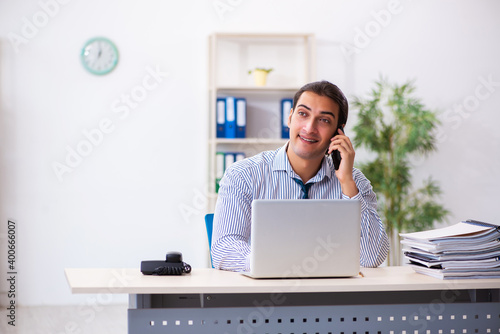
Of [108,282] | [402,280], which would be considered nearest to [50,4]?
[108,282]

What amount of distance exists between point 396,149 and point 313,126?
2.13 metres

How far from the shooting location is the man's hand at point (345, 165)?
2.38 metres

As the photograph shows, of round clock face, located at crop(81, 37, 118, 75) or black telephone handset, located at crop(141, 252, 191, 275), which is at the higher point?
round clock face, located at crop(81, 37, 118, 75)

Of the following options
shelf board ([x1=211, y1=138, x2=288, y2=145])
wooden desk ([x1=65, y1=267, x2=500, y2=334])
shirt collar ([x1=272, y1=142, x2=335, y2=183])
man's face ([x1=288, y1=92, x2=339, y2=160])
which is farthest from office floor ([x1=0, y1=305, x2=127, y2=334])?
wooden desk ([x1=65, y1=267, x2=500, y2=334])

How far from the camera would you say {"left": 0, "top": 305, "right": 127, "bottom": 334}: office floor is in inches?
154

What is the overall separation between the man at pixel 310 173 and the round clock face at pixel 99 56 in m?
2.50

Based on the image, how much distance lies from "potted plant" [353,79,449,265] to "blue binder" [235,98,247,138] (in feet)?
2.77

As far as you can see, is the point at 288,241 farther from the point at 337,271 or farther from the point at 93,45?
the point at 93,45

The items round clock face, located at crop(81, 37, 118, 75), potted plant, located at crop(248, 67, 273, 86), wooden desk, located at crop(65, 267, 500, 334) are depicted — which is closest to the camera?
wooden desk, located at crop(65, 267, 500, 334)

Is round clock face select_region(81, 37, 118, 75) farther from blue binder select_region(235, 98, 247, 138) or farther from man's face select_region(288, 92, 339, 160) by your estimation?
man's face select_region(288, 92, 339, 160)

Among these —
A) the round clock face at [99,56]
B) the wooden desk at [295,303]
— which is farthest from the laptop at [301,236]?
the round clock face at [99,56]

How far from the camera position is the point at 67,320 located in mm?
4180

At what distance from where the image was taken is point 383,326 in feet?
6.07

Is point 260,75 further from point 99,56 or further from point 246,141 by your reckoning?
point 99,56
